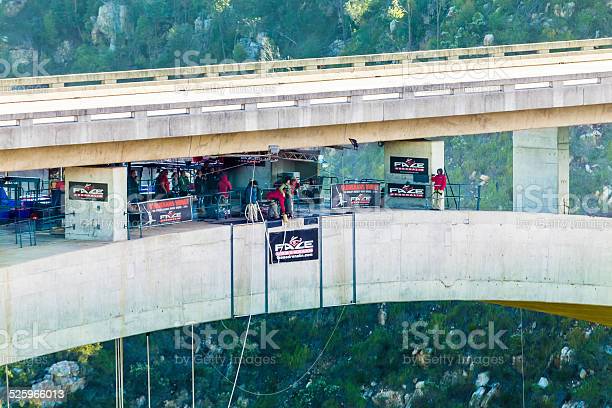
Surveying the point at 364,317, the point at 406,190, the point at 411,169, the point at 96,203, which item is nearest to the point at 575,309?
the point at 406,190

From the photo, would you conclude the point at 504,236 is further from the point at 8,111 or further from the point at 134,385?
the point at 134,385

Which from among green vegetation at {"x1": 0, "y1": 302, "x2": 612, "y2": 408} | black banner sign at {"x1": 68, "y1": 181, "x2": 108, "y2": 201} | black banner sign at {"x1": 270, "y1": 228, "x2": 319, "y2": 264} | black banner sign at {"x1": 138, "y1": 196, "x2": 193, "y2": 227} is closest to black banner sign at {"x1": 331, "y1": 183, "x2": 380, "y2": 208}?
black banner sign at {"x1": 270, "y1": 228, "x2": 319, "y2": 264}

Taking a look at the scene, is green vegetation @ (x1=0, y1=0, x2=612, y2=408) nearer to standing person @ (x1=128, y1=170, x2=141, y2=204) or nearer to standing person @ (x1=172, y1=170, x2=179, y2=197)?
standing person @ (x1=172, y1=170, x2=179, y2=197)

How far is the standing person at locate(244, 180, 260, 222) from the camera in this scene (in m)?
52.8

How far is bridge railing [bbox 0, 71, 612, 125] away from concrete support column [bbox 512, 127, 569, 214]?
264 cm

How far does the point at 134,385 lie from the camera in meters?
75.2

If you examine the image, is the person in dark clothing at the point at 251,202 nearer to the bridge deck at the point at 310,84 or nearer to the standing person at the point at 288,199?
the standing person at the point at 288,199

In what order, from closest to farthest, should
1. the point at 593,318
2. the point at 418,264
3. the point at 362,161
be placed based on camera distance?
the point at 418,264
the point at 593,318
the point at 362,161

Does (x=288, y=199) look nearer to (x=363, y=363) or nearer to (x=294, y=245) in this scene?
(x=294, y=245)

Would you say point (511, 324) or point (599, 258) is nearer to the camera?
point (599, 258)

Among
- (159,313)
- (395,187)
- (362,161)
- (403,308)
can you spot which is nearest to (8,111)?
(159,313)

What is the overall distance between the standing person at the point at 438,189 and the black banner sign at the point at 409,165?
0.56 meters

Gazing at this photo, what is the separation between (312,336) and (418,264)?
23.9 metres

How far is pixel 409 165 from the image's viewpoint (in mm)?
57500
